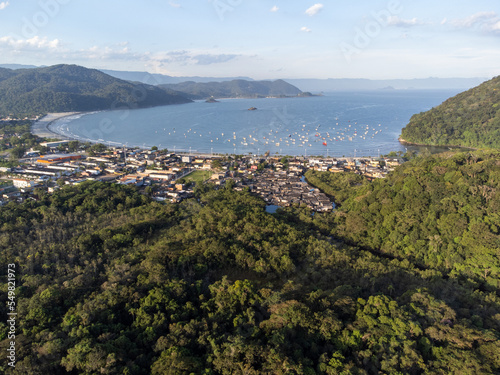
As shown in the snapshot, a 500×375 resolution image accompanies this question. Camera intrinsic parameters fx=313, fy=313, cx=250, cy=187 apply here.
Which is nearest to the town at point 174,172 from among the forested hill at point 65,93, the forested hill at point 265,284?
the forested hill at point 265,284

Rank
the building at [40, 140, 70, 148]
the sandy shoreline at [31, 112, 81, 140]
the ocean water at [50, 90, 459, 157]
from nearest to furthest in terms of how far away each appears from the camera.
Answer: the building at [40, 140, 70, 148]
the ocean water at [50, 90, 459, 157]
the sandy shoreline at [31, 112, 81, 140]

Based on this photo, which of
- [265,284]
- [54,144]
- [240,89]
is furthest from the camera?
[240,89]

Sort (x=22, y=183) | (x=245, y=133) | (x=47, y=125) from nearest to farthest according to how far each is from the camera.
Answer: (x=22, y=183) → (x=245, y=133) → (x=47, y=125)

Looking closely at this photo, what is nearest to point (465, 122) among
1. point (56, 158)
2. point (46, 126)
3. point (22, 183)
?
point (56, 158)

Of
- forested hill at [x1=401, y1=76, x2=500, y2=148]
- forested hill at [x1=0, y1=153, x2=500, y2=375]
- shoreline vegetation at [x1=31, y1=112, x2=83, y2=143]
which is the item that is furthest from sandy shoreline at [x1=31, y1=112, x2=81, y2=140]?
forested hill at [x1=401, y1=76, x2=500, y2=148]

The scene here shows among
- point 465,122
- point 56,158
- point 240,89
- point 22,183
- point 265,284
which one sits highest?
point 240,89

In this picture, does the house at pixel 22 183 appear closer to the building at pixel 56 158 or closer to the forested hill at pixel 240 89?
the building at pixel 56 158

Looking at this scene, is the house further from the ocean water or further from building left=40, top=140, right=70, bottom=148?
the ocean water

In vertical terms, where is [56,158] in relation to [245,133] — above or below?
below

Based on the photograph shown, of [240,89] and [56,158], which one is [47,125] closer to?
Result: [56,158]
